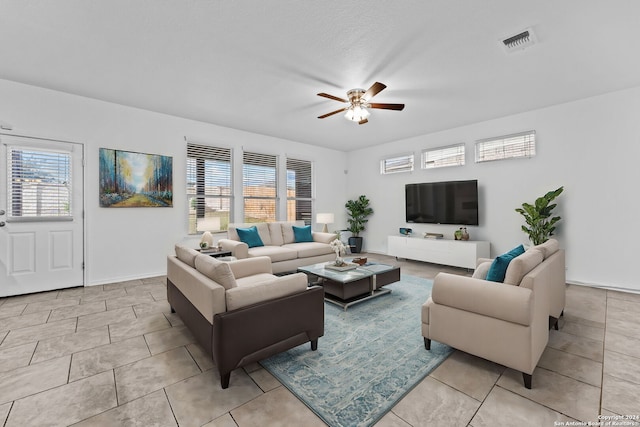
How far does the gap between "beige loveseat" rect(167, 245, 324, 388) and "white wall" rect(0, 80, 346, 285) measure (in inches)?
109

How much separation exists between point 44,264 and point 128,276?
1024 mm

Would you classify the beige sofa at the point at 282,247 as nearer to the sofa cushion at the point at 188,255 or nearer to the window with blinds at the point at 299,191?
the window with blinds at the point at 299,191

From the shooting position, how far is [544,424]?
59.6 inches

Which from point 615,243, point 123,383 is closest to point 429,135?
point 615,243

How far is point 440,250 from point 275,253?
3162mm

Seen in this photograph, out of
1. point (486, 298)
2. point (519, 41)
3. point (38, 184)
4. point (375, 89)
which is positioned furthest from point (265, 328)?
point (38, 184)

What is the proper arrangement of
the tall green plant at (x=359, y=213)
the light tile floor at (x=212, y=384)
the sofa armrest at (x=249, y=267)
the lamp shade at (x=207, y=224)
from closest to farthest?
the light tile floor at (x=212, y=384), the sofa armrest at (x=249, y=267), the lamp shade at (x=207, y=224), the tall green plant at (x=359, y=213)

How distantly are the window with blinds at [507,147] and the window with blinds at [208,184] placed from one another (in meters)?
4.99

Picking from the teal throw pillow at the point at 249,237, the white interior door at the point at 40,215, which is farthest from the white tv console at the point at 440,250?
the white interior door at the point at 40,215

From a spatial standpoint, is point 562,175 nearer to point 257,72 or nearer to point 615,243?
point 615,243

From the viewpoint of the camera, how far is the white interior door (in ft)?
12.1

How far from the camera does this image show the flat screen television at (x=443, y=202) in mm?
5332

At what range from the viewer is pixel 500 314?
6.14 ft

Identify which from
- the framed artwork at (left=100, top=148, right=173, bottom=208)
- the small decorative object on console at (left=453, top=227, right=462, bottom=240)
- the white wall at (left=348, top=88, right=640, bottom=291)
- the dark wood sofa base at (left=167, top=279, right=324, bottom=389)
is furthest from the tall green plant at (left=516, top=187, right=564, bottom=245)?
the framed artwork at (left=100, top=148, right=173, bottom=208)
